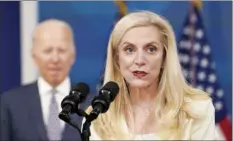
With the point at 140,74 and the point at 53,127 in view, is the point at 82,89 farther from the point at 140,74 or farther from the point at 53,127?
the point at 53,127

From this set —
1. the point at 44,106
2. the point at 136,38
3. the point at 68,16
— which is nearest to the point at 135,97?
the point at 136,38

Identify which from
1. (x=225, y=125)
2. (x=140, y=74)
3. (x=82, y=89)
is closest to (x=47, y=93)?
(x=225, y=125)

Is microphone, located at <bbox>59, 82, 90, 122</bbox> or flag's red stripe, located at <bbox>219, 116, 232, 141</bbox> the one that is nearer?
microphone, located at <bbox>59, 82, 90, 122</bbox>

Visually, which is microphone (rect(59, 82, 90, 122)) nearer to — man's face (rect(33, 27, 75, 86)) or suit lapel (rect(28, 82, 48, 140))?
suit lapel (rect(28, 82, 48, 140))

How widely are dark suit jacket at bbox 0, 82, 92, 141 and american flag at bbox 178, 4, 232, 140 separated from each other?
2.66 ft

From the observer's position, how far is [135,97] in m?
1.61

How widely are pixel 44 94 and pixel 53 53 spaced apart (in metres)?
0.22

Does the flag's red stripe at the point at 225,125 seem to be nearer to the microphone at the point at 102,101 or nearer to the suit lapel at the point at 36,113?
the suit lapel at the point at 36,113

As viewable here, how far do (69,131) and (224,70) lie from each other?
3.12ft

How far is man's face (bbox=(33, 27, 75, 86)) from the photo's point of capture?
262 cm

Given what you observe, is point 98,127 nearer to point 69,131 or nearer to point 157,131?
point 157,131

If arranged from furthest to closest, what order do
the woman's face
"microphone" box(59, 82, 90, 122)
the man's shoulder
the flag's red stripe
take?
the flag's red stripe → the man's shoulder → the woman's face → "microphone" box(59, 82, 90, 122)

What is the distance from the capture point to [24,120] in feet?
8.07

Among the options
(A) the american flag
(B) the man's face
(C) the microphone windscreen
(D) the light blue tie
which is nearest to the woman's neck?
(C) the microphone windscreen
